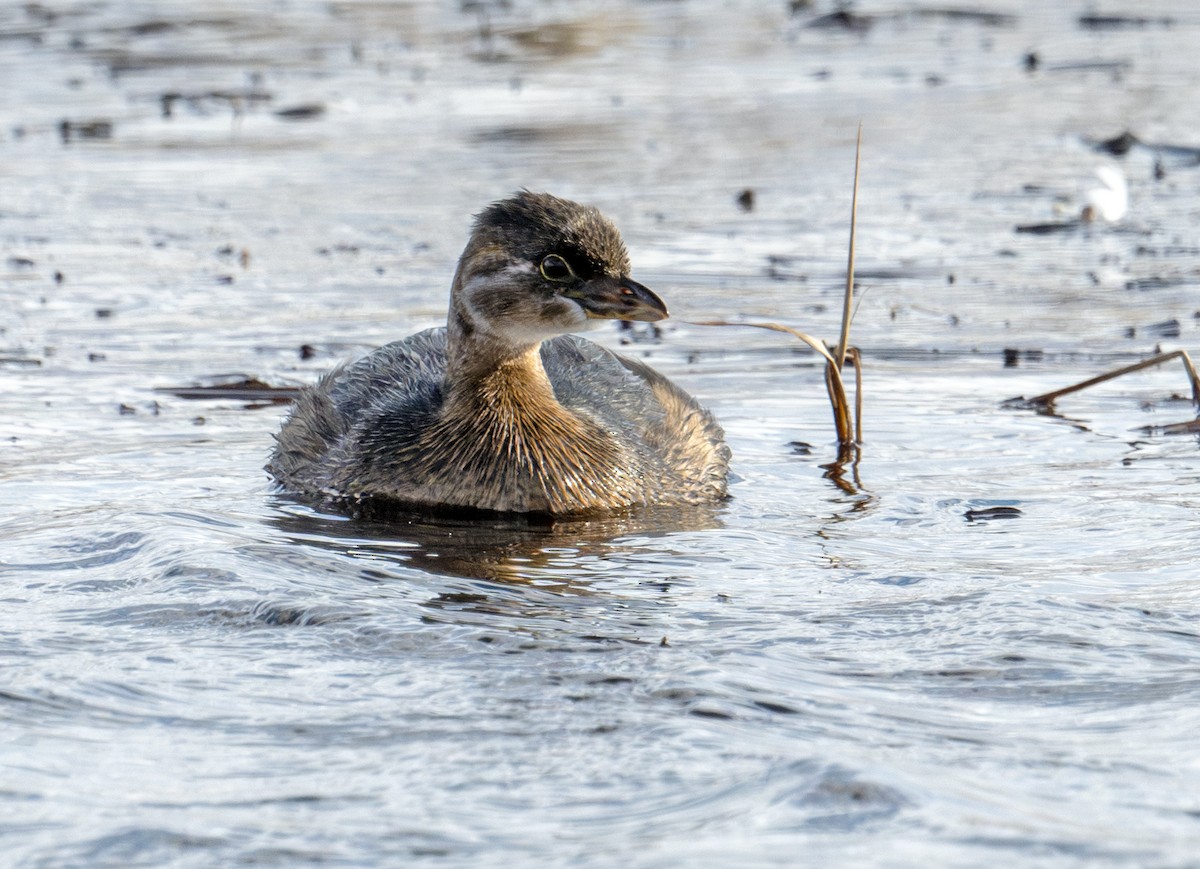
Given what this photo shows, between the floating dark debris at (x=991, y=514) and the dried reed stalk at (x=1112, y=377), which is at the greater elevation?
the dried reed stalk at (x=1112, y=377)

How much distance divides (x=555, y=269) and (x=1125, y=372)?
9.34 feet

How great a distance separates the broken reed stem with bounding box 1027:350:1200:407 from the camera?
359 inches

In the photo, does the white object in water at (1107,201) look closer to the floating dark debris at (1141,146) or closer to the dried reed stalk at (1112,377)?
the floating dark debris at (1141,146)

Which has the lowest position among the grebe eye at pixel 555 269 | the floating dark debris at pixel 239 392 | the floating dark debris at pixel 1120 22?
the floating dark debris at pixel 239 392

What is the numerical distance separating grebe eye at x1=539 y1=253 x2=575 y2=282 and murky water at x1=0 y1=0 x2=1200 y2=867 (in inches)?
40.1

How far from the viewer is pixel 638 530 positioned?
7996mm

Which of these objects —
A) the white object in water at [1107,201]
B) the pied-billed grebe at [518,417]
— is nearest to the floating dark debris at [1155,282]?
the white object in water at [1107,201]

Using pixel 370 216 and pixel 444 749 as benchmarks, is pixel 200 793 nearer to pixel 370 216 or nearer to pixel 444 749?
pixel 444 749

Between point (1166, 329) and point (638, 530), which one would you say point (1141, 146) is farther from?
point (638, 530)

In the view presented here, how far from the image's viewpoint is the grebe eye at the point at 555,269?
815cm

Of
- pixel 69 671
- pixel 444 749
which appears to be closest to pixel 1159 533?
pixel 444 749

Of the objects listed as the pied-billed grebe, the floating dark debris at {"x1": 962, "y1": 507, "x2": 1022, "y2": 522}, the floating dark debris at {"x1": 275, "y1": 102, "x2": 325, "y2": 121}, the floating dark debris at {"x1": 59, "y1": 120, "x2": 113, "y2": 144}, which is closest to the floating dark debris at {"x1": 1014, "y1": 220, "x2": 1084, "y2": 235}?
the pied-billed grebe

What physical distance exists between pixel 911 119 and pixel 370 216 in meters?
5.53

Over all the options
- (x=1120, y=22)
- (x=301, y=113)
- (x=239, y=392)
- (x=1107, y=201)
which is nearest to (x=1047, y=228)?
(x=1107, y=201)
